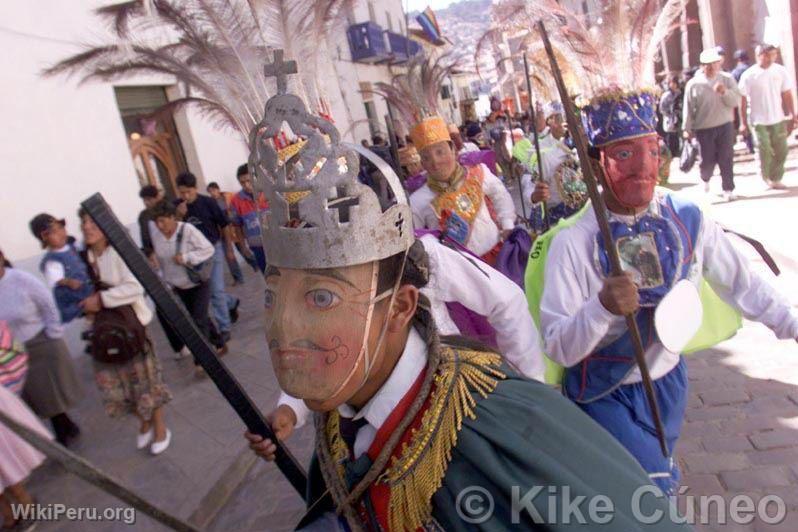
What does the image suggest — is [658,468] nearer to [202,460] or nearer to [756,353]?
[756,353]

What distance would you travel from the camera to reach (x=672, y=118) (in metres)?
13.2

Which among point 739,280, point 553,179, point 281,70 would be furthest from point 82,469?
point 553,179

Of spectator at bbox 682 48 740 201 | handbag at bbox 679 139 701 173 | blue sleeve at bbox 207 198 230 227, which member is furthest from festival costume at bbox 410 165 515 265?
handbag at bbox 679 139 701 173

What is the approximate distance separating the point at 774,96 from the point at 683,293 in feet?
27.2

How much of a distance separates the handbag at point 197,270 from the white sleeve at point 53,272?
1249 millimetres

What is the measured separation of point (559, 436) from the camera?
1.33 meters

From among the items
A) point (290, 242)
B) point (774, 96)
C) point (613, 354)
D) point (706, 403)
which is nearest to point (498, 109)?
point (774, 96)

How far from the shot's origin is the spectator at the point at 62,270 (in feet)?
16.1

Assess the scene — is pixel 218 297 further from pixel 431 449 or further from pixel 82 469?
pixel 431 449

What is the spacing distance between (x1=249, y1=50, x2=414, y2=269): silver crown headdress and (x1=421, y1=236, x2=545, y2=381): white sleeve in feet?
3.89

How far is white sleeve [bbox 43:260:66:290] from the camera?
16.4 ft

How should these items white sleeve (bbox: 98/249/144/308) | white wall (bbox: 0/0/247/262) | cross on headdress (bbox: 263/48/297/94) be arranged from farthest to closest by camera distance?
white wall (bbox: 0/0/247/262) < white sleeve (bbox: 98/249/144/308) < cross on headdress (bbox: 263/48/297/94)

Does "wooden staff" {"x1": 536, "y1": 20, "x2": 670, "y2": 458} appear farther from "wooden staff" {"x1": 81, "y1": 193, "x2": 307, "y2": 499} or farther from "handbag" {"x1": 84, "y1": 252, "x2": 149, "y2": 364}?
"handbag" {"x1": 84, "y1": 252, "x2": 149, "y2": 364}

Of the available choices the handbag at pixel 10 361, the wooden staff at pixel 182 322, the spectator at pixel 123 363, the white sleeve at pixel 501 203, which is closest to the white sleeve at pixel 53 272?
the spectator at pixel 123 363
